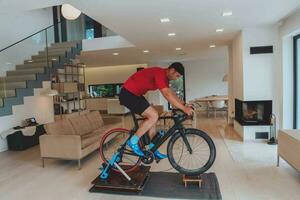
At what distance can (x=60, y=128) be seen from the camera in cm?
430

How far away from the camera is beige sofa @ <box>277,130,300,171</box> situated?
291 centimetres

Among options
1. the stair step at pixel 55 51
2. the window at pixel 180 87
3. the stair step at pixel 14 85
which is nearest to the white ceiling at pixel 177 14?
the stair step at pixel 55 51

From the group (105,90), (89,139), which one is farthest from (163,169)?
(105,90)

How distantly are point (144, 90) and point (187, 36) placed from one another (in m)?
3.24

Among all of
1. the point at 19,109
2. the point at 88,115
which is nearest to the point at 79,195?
the point at 88,115

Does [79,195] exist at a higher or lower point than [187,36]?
lower

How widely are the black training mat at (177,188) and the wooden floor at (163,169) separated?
112 mm

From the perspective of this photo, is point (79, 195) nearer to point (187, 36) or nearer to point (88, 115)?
point (88, 115)

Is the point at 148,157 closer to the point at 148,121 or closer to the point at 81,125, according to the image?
the point at 148,121

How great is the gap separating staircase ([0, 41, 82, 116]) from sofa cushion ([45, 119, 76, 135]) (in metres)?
1.96

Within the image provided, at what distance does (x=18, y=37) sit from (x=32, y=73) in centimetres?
160

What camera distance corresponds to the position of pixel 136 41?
20.5 ft

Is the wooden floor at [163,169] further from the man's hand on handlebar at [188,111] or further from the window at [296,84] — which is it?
the man's hand on handlebar at [188,111]

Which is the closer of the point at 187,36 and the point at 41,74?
the point at 187,36
